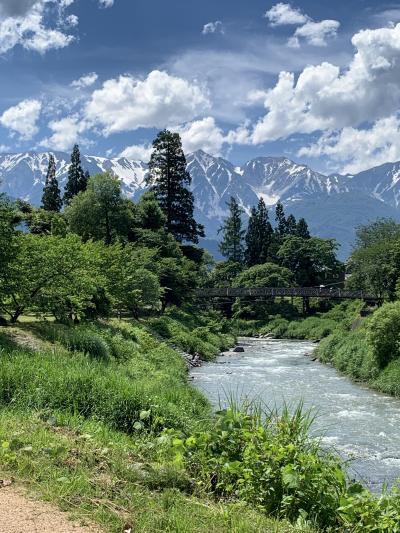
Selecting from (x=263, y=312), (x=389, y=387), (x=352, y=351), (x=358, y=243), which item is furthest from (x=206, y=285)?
(x=389, y=387)

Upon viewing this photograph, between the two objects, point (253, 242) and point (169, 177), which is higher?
point (169, 177)

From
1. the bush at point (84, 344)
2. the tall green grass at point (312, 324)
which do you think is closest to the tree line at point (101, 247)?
the bush at point (84, 344)

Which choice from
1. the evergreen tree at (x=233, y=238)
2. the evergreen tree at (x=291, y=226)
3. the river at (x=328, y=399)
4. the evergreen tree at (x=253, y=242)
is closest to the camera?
the river at (x=328, y=399)

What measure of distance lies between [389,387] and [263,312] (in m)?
51.5

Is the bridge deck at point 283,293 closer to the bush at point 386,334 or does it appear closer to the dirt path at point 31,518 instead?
the bush at point 386,334

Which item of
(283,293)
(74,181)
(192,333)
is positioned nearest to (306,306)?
(283,293)

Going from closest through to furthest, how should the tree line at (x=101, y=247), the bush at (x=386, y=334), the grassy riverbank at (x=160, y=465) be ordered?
1. the grassy riverbank at (x=160, y=465)
2. the tree line at (x=101, y=247)
3. the bush at (x=386, y=334)

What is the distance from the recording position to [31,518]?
5.52 metres

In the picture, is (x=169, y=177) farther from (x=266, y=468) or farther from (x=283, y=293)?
(x=266, y=468)

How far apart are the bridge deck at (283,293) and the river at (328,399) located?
29344mm

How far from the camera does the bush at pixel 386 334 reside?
27125mm

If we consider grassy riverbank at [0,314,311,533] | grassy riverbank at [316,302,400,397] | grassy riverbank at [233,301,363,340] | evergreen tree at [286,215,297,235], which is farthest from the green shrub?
evergreen tree at [286,215,297,235]

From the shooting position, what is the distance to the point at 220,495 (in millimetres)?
7336

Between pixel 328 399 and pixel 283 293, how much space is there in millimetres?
53582
